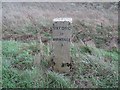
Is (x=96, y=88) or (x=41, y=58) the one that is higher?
(x=41, y=58)

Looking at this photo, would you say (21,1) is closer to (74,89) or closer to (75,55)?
(75,55)

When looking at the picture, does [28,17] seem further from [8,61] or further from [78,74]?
[78,74]

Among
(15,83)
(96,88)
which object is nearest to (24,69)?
(15,83)

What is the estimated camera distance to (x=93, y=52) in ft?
14.8

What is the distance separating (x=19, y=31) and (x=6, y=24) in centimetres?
25

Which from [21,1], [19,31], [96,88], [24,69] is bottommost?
[96,88]

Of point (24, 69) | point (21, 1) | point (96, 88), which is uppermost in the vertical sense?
point (21, 1)

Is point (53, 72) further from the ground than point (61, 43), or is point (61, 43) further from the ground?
point (61, 43)

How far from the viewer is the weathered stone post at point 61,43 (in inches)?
165

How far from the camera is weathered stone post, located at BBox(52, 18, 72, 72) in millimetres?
4184

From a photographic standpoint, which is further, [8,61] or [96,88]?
[8,61]

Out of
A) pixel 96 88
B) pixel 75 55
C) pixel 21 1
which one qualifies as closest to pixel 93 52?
pixel 75 55

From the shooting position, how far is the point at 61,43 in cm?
421

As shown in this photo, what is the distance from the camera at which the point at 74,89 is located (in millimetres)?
4070
